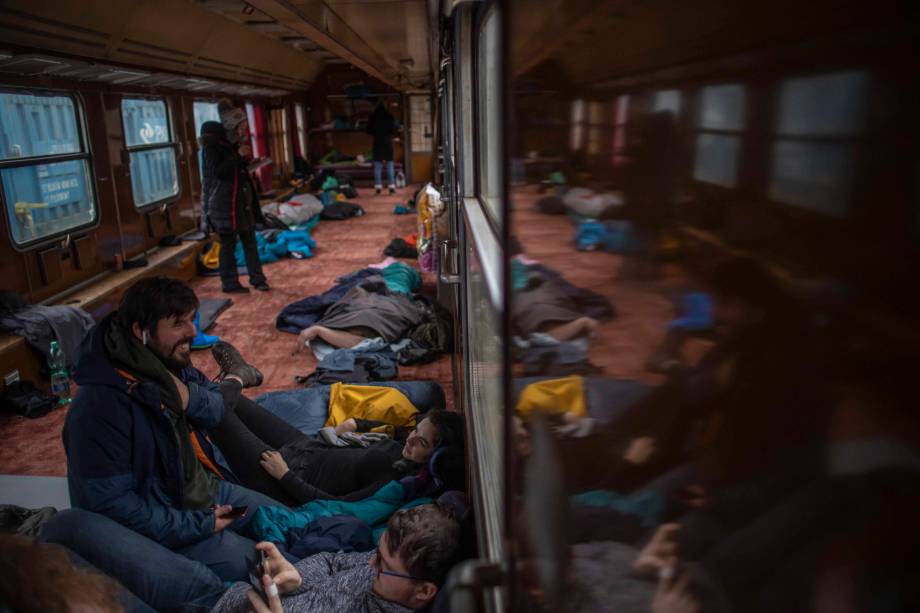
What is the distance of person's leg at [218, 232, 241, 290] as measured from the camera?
263 inches

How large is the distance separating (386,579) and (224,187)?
17.8 feet

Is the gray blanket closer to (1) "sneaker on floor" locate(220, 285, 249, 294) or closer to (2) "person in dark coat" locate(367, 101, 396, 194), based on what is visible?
(1) "sneaker on floor" locate(220, 285, 249, 294)

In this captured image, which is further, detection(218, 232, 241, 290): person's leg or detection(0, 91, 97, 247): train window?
detection(218, 232, 241, 290): person's leg

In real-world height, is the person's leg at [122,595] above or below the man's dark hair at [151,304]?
below

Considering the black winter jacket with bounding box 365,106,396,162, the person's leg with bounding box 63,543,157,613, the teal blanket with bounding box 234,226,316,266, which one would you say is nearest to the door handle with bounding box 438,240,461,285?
the person's leg with bounding box 63,543,157,613

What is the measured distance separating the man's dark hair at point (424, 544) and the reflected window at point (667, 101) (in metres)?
1.70

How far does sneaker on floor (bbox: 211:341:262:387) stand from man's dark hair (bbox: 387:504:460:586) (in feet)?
8.07

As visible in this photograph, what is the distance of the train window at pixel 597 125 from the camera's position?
65cm

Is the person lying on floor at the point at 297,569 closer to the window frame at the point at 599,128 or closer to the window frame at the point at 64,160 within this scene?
the window frame at the point at 599,128

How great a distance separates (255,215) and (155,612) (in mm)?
5478

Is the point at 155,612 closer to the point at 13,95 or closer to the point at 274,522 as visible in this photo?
the point at 274,522

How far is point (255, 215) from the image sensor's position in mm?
6953

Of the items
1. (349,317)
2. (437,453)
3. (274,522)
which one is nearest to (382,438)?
(437,453)

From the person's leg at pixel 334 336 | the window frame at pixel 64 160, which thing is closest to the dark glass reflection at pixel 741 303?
the person's leg at pixel 334 336
